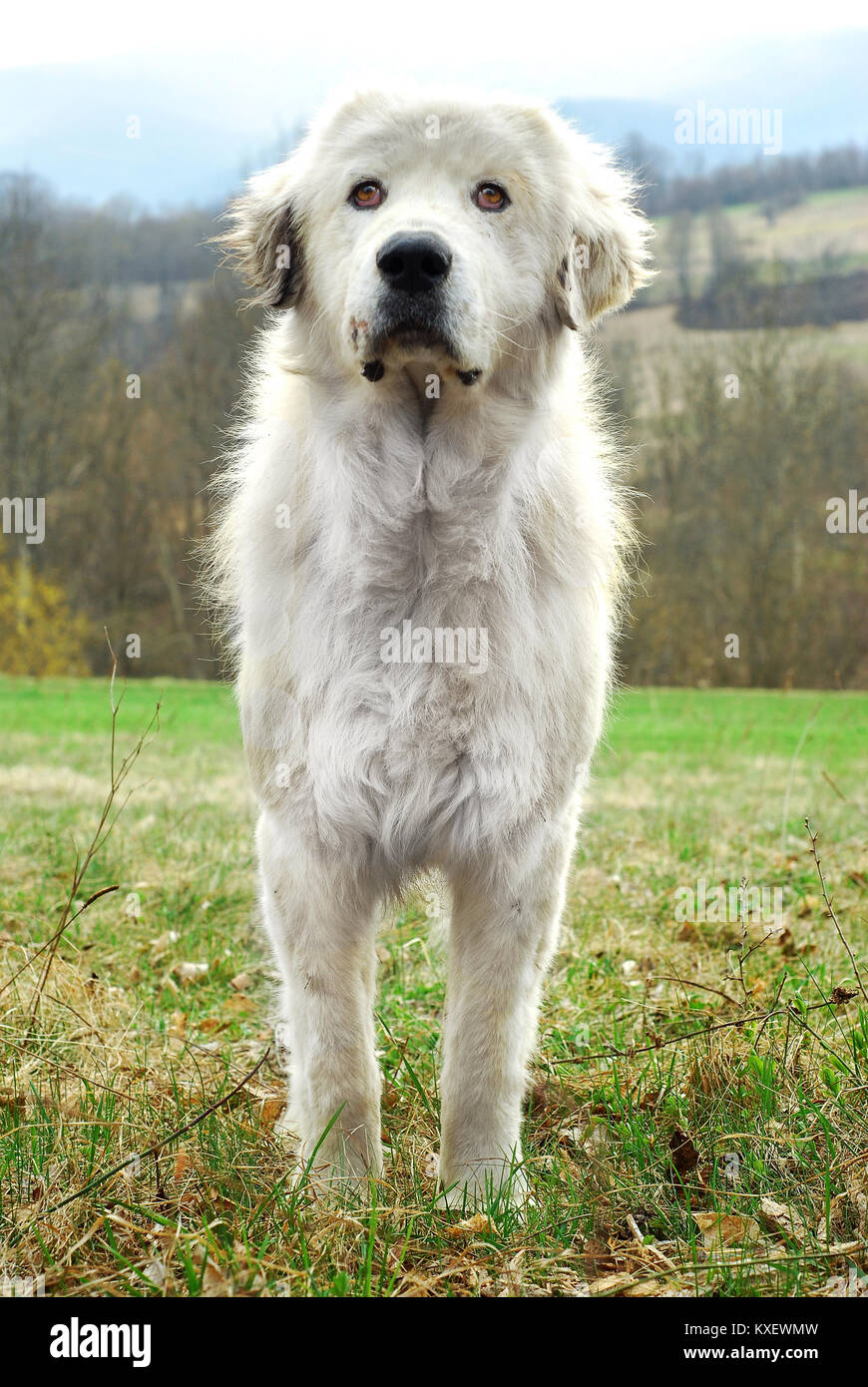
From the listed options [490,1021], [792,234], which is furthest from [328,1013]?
[792,234]

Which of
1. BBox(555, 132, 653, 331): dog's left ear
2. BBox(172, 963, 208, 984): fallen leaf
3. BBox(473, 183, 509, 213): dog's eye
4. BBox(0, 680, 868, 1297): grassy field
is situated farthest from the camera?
BBox(172, 963, 208, 984): fallen leaf

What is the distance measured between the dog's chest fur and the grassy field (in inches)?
22.2

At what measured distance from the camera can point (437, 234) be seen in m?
2.44

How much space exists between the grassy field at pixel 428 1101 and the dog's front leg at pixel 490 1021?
4.3 inches

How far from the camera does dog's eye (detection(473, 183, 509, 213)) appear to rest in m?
2.69

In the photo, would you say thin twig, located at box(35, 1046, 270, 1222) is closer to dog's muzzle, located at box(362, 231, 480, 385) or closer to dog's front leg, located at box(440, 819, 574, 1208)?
dog's front leg, located at box(440, 819, 574, 1208)

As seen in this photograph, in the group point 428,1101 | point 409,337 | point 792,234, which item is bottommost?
point 428,1101

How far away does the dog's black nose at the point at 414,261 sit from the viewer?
2.42 metres

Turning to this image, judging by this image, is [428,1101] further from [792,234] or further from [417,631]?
[792,234]

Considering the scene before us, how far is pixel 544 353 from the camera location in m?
2.91

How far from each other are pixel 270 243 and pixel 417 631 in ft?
4.03

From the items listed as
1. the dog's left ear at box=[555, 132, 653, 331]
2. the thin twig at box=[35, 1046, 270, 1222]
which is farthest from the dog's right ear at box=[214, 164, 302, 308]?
the thin twig at box=[35, 1046, 270, 1222]
